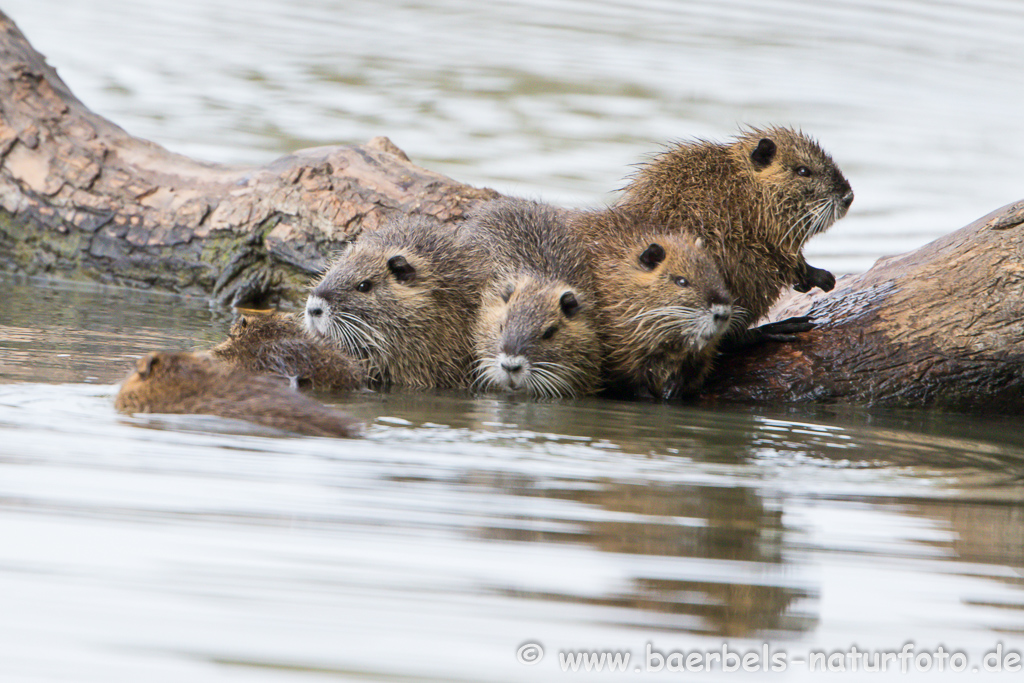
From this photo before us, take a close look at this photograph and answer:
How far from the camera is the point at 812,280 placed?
20.0 ft

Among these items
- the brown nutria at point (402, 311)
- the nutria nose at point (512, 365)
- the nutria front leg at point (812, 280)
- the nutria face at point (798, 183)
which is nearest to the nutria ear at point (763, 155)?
the nutria face at point (798, 183)

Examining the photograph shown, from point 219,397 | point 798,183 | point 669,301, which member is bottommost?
point 219,397

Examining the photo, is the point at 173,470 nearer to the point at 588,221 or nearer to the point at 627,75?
the point at 588,221

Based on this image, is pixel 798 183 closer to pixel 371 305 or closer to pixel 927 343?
pixel 927 343

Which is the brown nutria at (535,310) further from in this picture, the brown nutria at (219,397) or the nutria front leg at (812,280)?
the brown nutria at (219,397)

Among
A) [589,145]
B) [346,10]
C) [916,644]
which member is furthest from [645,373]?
[346,10]

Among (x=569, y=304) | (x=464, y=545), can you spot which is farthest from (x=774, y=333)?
(x=464, y=545)

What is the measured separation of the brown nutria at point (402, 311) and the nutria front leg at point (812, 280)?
5.20ft

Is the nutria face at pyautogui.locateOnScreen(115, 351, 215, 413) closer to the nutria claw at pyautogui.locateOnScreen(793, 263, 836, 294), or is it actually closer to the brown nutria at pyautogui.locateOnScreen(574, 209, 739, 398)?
the brown nutria at pyautogui.locateOnScreen(574, 209, 739, 398)

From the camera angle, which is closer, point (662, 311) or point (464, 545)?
point (464, 545)

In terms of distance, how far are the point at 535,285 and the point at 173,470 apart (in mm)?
2688

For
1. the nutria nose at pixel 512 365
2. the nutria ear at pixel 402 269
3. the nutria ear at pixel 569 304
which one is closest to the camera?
the nutria nose at pixel 512 365

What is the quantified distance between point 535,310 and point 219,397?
185cm

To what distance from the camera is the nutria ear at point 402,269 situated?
5.86 metres
